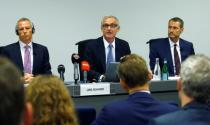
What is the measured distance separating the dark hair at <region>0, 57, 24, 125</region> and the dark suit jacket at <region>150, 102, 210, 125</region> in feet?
3.39

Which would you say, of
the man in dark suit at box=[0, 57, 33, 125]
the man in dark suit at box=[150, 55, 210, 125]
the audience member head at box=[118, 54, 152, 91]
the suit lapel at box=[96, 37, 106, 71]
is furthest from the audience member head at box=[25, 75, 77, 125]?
the suit lapel at box=[96, 37, 106, 71]

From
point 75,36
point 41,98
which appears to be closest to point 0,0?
point 75,36

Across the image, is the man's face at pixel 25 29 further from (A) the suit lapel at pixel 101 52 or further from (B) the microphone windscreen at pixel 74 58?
(A) the suit lapel at pixel 101 52

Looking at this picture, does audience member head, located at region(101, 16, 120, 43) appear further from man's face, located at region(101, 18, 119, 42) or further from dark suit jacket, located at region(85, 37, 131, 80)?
dark suit jacket, located at region(85, 37, 131, 80)

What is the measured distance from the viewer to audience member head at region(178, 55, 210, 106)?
1.96 m

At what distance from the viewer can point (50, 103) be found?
193 centimetres

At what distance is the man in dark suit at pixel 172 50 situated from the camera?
5.88 metres

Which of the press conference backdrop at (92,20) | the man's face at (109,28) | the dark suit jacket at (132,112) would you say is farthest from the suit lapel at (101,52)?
the dark suit jacket at (132,112)

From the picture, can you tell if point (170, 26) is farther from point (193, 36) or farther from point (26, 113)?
point (26, 113)

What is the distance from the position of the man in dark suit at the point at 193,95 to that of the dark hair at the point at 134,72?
742 mm

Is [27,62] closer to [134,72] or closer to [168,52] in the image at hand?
[168,52]

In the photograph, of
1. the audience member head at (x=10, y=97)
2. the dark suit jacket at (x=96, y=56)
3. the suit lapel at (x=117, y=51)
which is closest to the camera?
the audience member head at (x=10, y=97)

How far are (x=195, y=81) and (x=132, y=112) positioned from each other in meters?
0.71

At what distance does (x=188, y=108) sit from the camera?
192 centimetres
